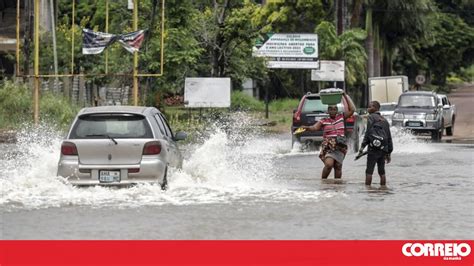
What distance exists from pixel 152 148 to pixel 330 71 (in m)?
35.6

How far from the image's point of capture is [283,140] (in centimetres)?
3572

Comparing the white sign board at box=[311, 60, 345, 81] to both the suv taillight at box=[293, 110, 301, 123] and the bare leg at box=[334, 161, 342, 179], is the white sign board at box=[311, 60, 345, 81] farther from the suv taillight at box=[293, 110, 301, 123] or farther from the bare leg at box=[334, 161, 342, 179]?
the bare leg at box=[334, 161, 342, 179]

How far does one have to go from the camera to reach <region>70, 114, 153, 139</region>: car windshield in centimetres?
1642

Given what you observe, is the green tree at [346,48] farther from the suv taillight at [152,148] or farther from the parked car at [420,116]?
the suv taillight at [152,148]

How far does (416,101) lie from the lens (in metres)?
38.2

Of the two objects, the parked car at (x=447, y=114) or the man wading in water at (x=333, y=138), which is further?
the parked car at (x=447, y=114)

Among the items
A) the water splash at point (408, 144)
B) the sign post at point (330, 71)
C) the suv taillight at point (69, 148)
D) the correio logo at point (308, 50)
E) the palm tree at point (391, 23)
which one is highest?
the palm tree at point (391, 23)

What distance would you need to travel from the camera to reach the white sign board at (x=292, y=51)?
5109cm

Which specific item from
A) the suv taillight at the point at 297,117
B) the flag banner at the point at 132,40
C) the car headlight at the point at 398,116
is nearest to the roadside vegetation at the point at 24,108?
the flag banner at the point at 132,40

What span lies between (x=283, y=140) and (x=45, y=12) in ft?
82.3
